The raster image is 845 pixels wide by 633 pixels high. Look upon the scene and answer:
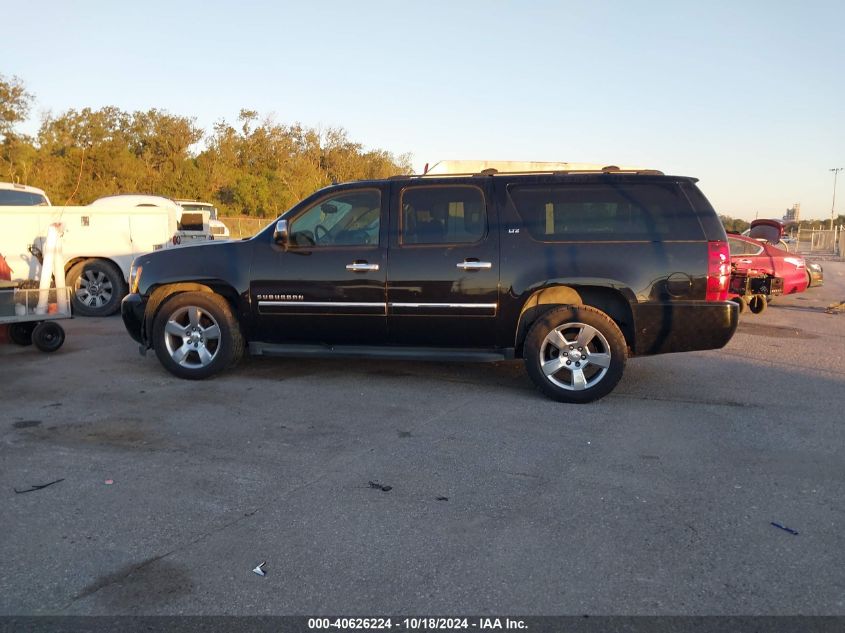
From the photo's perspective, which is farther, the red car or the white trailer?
the red car

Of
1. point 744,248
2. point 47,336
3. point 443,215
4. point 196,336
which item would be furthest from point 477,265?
point 744,248

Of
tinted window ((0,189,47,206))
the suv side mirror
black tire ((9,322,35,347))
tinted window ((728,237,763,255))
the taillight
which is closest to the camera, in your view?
the taillight

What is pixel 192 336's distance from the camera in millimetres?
6891

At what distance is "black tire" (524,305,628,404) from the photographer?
6059 millimetres

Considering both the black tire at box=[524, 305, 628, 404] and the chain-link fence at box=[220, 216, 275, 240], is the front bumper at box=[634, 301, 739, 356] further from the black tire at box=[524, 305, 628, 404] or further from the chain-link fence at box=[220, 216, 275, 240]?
the chain-link fence at box=[220, 216, 275, 240]

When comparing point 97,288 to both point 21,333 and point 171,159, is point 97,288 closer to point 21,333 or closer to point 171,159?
point 21,333

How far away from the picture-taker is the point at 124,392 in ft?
21.2

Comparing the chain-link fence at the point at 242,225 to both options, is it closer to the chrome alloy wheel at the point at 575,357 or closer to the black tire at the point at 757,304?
the black tire at the point at 757,304

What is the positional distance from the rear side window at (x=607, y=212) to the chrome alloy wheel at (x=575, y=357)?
83 cm

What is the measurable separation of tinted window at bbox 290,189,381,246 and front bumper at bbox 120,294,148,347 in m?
1.74

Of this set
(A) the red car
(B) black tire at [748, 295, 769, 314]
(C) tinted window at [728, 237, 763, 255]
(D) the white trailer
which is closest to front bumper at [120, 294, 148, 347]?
(D) the white trailer

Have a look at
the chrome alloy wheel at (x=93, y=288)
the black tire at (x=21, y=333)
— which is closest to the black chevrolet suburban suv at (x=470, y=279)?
the black tire at (x=21, y=333)

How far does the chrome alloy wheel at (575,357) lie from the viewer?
6.09 metres

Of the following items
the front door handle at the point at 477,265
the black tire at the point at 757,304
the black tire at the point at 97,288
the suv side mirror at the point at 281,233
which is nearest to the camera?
the front door handle at the point at 477,265
